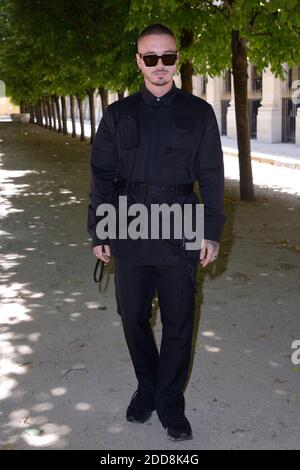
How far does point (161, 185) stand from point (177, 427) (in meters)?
1.47

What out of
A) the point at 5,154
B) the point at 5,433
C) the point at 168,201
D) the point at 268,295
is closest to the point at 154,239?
the point at 168,201

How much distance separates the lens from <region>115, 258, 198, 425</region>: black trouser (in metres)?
3.72

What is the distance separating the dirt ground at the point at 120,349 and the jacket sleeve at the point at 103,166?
49.9 inches

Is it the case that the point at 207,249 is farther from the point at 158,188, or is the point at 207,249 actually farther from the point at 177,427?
the point at 177,427

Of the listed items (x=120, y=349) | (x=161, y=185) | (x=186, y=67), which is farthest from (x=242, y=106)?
(x=161, y=185)

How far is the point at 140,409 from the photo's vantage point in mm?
4055

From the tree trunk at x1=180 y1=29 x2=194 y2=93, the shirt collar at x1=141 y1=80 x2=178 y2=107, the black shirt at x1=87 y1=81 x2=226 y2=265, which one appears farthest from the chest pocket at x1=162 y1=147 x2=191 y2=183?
the tree trunk at x1=180 y1=29 x2=194 y2=93

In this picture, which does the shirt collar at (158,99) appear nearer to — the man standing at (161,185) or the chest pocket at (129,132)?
the man standing at (161,185)

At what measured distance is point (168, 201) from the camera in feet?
11.9

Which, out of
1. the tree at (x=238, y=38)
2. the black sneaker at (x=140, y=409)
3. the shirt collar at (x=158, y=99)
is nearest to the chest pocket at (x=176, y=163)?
the shirt collar at (x=158, y=99)

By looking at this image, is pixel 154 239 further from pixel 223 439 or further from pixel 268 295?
pixel 268 295

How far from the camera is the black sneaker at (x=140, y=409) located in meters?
4.05

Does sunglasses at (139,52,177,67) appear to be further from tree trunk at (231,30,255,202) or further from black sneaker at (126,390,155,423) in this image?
tree trunk at (231,30,255,202)

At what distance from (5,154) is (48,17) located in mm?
10707
